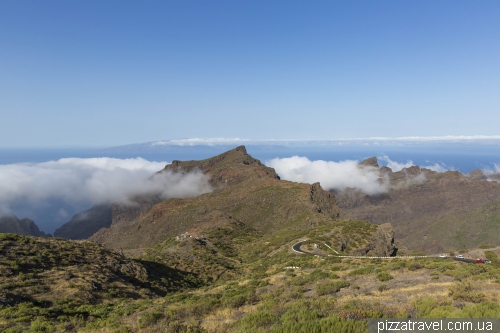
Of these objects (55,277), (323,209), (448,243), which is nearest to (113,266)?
(55,277)

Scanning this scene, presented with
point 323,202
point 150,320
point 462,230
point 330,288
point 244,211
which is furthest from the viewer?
point 462,230

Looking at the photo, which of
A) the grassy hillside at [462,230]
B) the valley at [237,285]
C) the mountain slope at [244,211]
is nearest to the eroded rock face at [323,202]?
the mountain slope at [244,211]

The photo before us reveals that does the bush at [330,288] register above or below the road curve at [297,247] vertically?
above

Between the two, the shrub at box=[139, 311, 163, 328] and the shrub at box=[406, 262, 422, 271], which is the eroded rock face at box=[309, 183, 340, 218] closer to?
the shrub at box=[406, 262, 422, 271]

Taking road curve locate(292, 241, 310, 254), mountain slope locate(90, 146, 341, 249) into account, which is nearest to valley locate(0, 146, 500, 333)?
road curve locate(292, 241, 310, 254)

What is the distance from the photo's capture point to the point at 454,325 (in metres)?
8.69

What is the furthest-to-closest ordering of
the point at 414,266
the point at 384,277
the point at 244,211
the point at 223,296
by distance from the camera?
the point at 244,211 → the point at 414,266 → the point at 223,296 → the point at 384,277

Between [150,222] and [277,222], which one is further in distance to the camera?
[150,222]

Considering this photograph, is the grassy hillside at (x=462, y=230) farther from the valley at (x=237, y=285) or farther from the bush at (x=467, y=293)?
the bush at (x=467, y=293)

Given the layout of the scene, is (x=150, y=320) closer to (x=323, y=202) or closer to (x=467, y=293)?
(x=467, y=293)

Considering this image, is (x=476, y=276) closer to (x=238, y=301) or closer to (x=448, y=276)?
(x=448, y=276)

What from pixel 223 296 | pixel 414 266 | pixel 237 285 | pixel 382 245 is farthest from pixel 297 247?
pixel 223 296

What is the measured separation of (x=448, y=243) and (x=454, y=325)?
624ft

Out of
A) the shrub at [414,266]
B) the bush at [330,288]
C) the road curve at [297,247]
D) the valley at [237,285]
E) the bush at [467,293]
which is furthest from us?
the road curve at [297,247]
